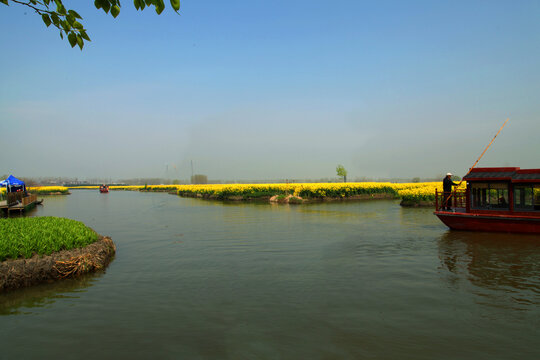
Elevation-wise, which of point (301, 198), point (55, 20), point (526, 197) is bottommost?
point (301, 198)

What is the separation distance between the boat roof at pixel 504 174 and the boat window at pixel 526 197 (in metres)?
0.51

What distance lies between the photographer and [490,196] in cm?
1551

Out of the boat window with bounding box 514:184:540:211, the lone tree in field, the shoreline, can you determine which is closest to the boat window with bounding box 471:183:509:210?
the boat window with bounding box 514:184:540:211

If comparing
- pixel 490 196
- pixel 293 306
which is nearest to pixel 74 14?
pixel 293 306

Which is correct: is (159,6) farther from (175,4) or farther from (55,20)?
(55,20)

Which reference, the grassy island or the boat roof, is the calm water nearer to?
the grassy island

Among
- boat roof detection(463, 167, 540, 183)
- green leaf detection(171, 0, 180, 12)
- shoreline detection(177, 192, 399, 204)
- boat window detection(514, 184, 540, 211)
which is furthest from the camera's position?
shoreline detection(177, 192, 399, 204)

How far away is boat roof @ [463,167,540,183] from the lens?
14.2 m

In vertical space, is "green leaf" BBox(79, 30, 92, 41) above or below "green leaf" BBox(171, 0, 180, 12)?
below

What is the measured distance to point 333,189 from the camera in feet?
141

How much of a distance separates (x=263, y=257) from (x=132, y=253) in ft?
16.4

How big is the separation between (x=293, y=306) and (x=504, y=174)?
12.0 meters

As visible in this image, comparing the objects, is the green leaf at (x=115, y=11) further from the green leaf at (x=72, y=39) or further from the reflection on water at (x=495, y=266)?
the reflection on water at (x=495, y=266)

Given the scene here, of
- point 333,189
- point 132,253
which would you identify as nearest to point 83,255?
point 132,253
